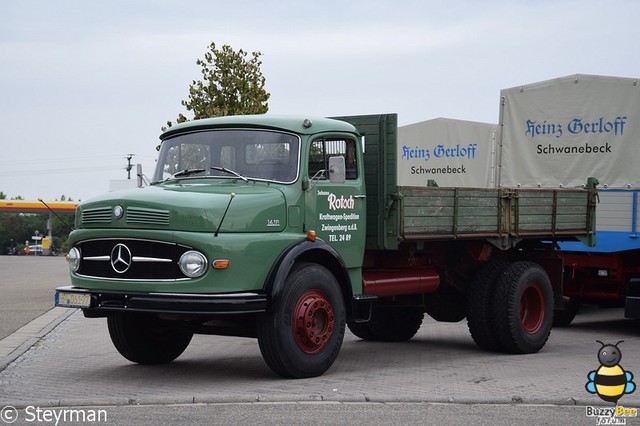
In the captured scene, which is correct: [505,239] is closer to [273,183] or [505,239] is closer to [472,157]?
[273,183]

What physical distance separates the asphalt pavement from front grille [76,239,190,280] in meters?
0.99

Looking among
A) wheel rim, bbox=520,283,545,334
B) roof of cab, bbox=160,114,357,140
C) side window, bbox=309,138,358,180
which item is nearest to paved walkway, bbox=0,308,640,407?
wheel rim, bbox=520,283,545,334

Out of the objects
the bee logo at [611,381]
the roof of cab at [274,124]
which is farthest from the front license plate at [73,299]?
the bee logo at [611,381]

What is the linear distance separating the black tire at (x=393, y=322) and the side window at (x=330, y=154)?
3184 mm

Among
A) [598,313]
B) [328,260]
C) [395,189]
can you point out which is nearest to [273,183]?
[328,260]

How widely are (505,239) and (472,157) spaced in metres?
9.21

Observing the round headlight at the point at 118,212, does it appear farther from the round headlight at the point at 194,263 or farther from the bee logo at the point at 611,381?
the bee logo at the point at 611,381

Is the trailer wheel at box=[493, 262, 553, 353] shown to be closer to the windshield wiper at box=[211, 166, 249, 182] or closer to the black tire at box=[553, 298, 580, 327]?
the black tire at box=[553, 298, 580, 327]

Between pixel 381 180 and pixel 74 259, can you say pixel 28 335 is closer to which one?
pixel 74 259

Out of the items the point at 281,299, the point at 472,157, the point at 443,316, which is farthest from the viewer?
the point at 472,157

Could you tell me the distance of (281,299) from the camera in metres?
9.05

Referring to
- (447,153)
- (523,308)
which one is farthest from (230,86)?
(523,308)

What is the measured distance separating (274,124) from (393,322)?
4.22 meters

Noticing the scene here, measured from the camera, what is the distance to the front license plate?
9.12 m
